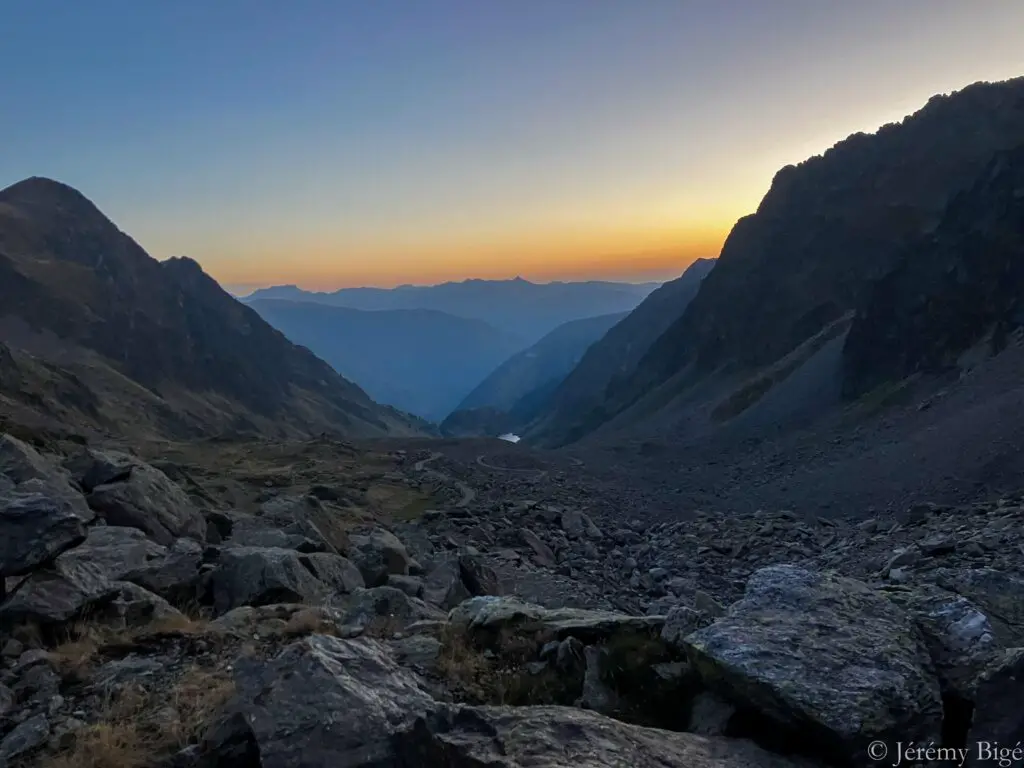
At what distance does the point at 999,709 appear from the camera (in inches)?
215

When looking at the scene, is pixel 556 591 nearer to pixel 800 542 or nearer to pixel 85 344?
pixel 800 542

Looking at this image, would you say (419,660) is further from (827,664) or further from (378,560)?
(378,560)

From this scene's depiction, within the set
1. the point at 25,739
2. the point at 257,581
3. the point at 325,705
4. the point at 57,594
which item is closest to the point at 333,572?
the point at 257,581

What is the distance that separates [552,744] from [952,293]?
57453 mm

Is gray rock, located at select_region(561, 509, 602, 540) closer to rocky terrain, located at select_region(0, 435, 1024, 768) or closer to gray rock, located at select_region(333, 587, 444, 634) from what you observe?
rocky terrain, located at select_region(0, 435, 1024, 768)

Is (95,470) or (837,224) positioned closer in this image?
(95,470)

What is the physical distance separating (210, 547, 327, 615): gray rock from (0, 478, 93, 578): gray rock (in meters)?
2.65

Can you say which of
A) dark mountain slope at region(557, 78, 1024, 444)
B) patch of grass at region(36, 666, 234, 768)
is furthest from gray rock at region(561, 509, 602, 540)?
dark mountain slope at region(557, 78, 1024, 444)

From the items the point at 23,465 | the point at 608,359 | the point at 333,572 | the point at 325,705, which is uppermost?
the point at 23,465

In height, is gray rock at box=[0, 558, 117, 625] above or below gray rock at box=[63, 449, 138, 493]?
below

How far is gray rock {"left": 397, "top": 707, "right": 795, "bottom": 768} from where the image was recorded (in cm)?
514

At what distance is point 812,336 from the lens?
260 ft

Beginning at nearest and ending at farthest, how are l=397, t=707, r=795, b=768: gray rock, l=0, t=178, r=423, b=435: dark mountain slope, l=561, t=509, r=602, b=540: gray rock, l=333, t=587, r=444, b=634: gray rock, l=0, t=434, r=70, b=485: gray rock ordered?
l=397, t=707, r=795, b=768: gray rock → l=333, t=587, r=444, b=634: gray rock → l=0, t=434, r=70, b=485: gray rock → l=561, t=509, r=602, b=540: gray rock → l=0, t=178, r=423, b=435: dark mountain slope

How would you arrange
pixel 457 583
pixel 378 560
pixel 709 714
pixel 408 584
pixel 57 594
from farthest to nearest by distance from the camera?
pixel 378 560 → pixel 457 583 → pixel 408 584 → pixel 57 594 → pixel 709 714
